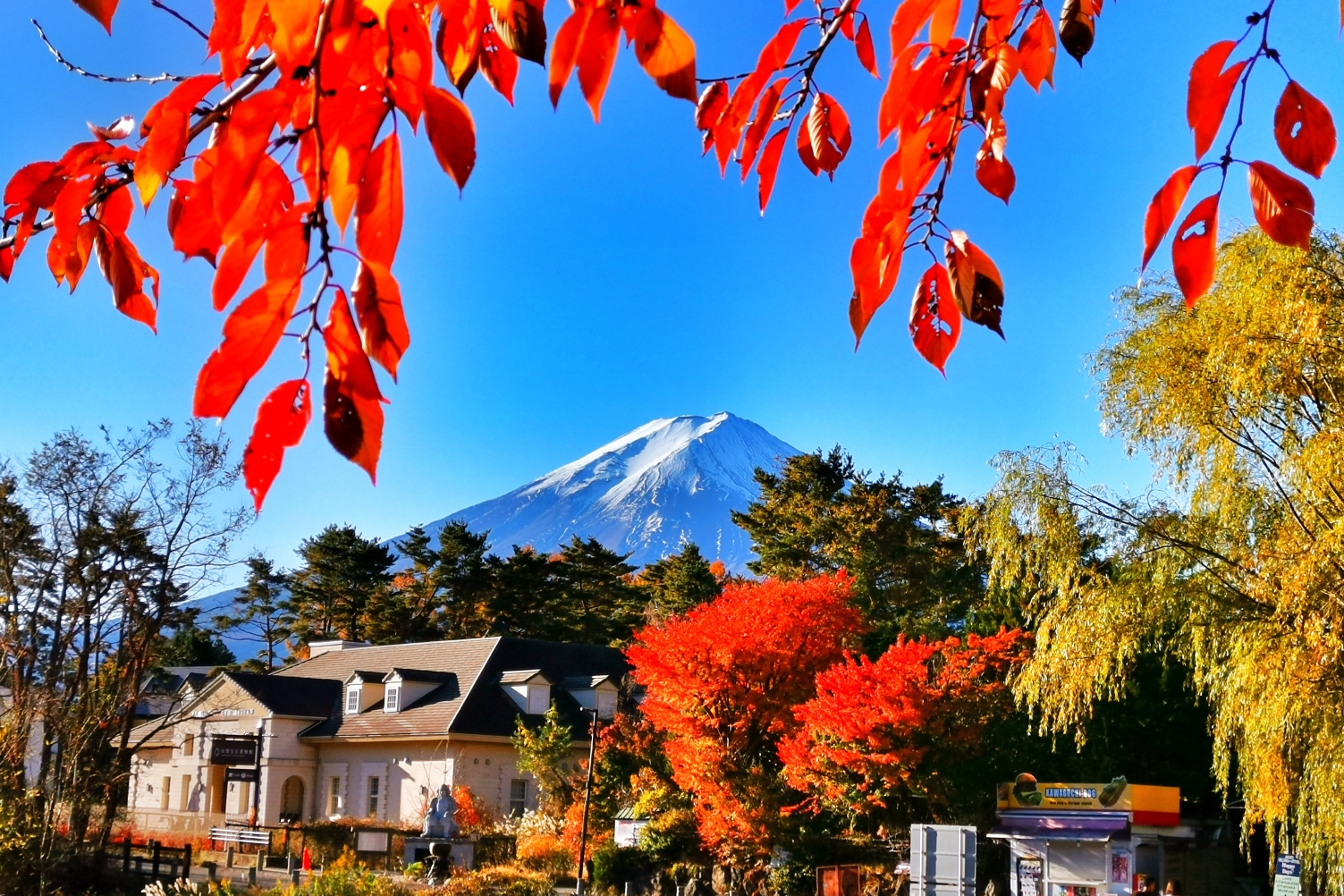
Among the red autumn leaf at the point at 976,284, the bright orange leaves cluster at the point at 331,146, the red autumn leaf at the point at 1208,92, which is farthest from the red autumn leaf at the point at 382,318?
the red autumn leaf at the point at 1208,92

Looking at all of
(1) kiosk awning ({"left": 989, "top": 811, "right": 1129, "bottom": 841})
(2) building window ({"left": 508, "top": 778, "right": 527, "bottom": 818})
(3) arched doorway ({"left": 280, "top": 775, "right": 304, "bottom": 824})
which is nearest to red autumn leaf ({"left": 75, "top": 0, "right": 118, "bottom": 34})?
(1) kiosk awning ({"left": 989, "top": 811, "right": 1129, "bottom": 841})

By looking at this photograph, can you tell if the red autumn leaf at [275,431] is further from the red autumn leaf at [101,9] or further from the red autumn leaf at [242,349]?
the red autumn leaf at [101,9]

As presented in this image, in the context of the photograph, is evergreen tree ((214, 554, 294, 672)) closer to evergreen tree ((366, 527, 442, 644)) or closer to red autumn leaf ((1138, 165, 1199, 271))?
evergreen tree ((366, 527, 442, 644))

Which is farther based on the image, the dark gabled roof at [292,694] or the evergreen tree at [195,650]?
the evergreen tree at [195,650]

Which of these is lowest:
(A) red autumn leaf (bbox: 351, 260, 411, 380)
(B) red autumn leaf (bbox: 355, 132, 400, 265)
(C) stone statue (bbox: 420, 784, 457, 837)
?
(C) stone statue (bbox: 420, 784, 457, 837)

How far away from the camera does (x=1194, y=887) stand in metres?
21.3

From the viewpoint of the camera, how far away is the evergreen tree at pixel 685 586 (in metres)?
43.3

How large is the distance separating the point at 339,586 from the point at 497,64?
51.9 meters

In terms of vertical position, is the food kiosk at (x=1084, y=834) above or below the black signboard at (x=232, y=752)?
above

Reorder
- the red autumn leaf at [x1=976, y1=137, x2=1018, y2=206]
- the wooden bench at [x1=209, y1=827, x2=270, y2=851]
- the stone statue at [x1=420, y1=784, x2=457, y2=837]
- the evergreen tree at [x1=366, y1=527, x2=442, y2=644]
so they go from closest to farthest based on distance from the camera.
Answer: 1. the red autumn leaf at [x1=976, y1=137, x2=1018, y2=206]
2. the stone statue at [x1=420, y1=784, x2=457, y2=837]
3. the wooden bench at [x1=209, y1=827, x2=270, y2=851]
4. the evergreen tree at [x1=366, y1=527, x2=442, y2=644]

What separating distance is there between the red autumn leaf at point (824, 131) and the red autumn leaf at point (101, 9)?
1254 mm

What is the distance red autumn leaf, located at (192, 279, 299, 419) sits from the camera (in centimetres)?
112

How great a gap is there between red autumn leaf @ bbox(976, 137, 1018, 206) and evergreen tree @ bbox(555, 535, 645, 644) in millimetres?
46283

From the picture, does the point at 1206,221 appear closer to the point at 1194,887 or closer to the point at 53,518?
the point at 53,518
